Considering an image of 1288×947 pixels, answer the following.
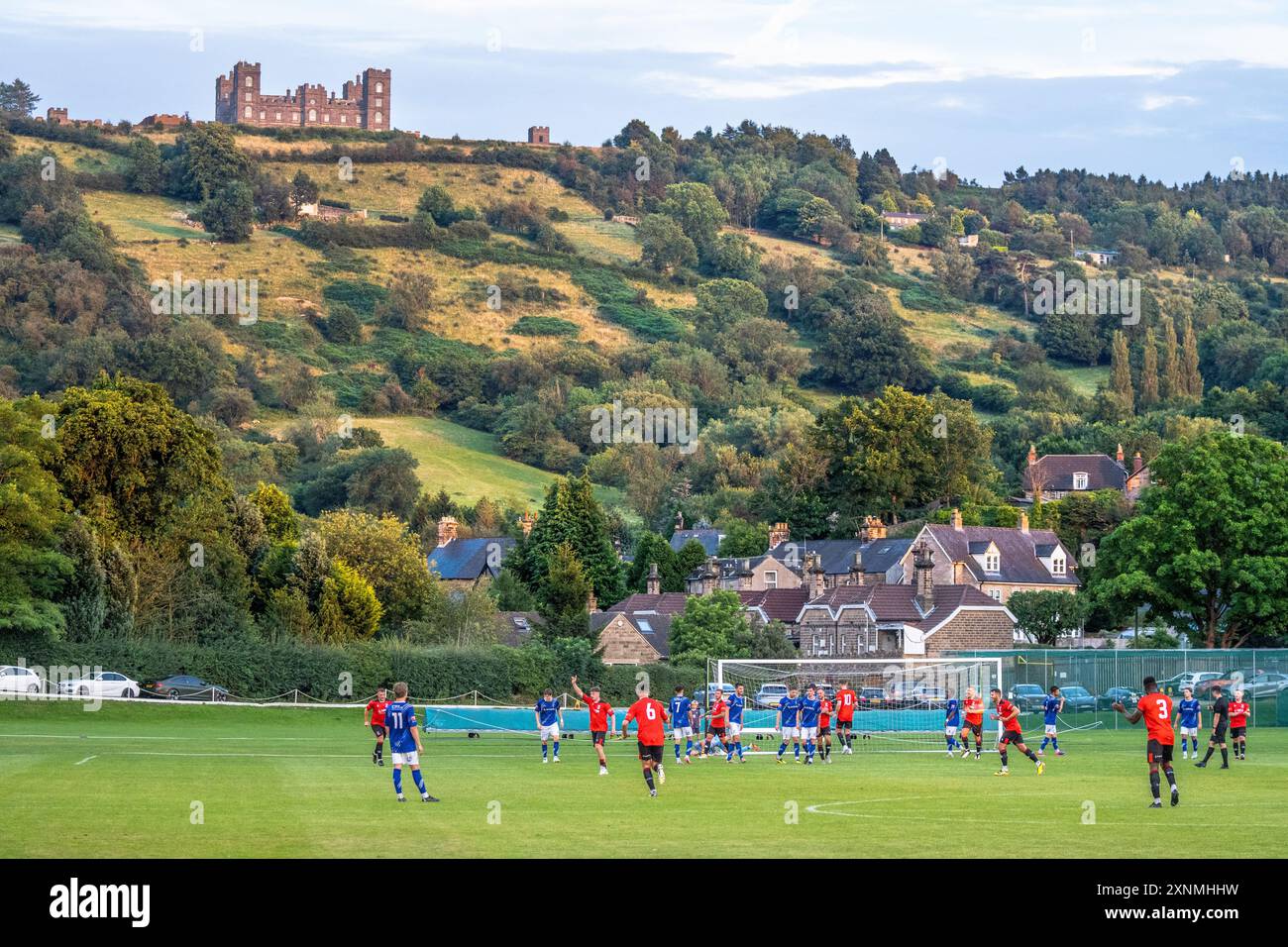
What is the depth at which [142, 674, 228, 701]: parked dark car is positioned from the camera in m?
72.9

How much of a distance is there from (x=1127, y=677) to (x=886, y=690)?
850cm

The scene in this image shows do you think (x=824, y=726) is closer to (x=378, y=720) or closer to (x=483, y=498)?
(x=378, y=720)

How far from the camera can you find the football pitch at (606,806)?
77.3ft

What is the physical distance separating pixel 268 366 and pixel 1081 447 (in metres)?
83.5

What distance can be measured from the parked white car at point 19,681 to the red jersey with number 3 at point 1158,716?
4889cm

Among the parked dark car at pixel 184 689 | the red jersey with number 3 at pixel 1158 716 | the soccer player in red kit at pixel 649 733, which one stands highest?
the red jersey with number 3 at pixel 1158 716

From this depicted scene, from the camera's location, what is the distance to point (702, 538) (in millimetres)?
138000

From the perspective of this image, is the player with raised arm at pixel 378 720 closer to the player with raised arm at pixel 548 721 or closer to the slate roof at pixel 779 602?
the player with raised arm at pixel 548 721

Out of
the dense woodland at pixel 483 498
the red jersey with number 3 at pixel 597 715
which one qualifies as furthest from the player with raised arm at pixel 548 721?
the dense woodland at pixel 483 498

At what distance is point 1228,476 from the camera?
282 feet

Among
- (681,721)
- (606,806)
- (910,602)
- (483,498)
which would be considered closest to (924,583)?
(910,602)

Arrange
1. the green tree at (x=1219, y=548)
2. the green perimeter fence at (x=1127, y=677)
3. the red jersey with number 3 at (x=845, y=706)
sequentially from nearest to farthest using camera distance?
the red jersey with number 3 at (x=845, y=706) → the green perimeter fence at (x=1127, y=677) → the green tree at (x=1219, y=548)

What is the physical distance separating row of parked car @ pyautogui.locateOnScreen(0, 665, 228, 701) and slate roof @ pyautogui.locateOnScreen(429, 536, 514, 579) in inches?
2179

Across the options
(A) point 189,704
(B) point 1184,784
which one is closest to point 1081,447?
(A) point 189,704
